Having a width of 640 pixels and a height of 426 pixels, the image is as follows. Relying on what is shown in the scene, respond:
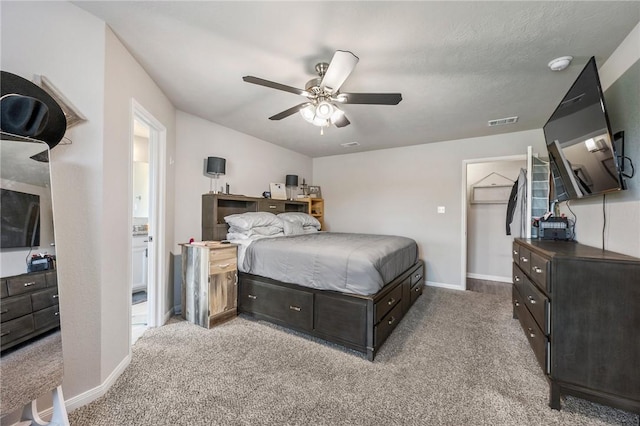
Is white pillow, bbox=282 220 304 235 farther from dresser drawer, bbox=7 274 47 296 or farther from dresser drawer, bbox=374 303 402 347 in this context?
dresser drawer, bbox=7 274 47 296

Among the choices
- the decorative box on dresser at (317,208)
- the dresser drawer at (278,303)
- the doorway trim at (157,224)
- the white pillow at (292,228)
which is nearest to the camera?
the dresser drawer at (278,303)

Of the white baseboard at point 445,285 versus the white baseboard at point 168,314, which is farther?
the white baseboard at point 445,285

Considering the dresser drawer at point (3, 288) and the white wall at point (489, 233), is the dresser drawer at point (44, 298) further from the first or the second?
the white wall at point (489, 233)

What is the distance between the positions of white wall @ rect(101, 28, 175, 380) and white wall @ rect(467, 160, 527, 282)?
16.4 ft

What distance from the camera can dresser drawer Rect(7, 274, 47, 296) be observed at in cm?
115

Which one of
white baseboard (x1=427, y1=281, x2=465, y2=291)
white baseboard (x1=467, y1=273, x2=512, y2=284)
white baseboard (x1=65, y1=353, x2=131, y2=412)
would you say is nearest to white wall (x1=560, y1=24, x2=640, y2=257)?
white baseboard (x1=427, y1=281, x2=465, y2=291)

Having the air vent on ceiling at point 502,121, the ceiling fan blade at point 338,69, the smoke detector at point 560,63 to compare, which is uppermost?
the air vent on ceiling at point 502,121

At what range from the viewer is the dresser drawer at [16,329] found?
1.10 m

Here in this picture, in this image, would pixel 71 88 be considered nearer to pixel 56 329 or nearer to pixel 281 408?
pixel 56 329

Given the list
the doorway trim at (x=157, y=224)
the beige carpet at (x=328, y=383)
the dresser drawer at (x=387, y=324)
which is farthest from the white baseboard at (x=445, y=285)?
the doorway trim at (x=157, y=224)

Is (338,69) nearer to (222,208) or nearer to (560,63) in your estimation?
(560,63)

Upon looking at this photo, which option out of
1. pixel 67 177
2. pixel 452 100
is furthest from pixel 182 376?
pixel 452 100

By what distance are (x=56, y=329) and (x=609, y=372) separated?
309 centimetres

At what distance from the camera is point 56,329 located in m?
1.33
